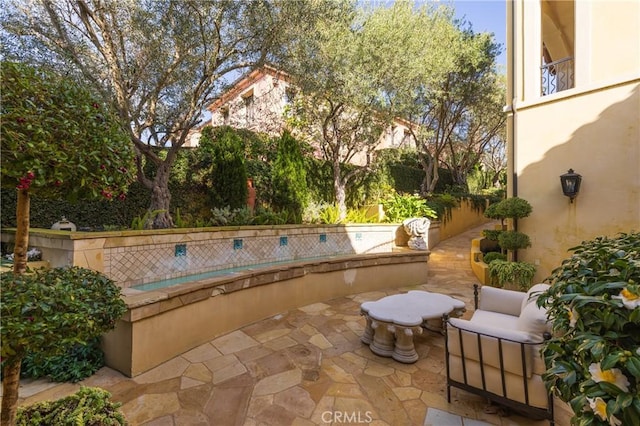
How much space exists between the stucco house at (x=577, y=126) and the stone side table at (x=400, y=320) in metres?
3.43

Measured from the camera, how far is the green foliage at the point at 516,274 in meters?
5.22

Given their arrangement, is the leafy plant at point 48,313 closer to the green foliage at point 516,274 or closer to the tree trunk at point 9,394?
the tree trunk at point 9,394

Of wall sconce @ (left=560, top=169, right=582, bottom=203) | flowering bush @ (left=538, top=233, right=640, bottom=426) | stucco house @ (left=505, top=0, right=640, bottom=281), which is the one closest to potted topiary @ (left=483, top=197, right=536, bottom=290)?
stucco house @ (left=505, top=0, right=640, bottom=281)

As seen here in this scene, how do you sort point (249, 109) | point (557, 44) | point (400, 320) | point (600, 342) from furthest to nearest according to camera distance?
point (249, 109) → point (557, 44) → point (400, 320) → point (600, 342)

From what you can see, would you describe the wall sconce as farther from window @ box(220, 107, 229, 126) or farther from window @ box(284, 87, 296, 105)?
window @ box(220, 107, 229, 126)

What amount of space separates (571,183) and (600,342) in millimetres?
5332

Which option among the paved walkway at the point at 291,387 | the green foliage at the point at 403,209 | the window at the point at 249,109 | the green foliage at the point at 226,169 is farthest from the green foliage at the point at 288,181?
the paved walkway at the point at 291,387

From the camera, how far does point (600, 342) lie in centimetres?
103

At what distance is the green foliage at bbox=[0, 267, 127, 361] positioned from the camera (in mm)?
1194

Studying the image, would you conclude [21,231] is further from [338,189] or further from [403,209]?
[403,209]

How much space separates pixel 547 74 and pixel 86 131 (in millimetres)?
7760

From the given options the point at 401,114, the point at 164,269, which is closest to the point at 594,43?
the point at 401,114

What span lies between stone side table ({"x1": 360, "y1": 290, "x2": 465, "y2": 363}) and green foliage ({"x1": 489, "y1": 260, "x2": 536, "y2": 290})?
2.20 metres

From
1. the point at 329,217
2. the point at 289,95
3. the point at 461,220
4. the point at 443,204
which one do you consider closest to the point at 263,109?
the point at 289,95
